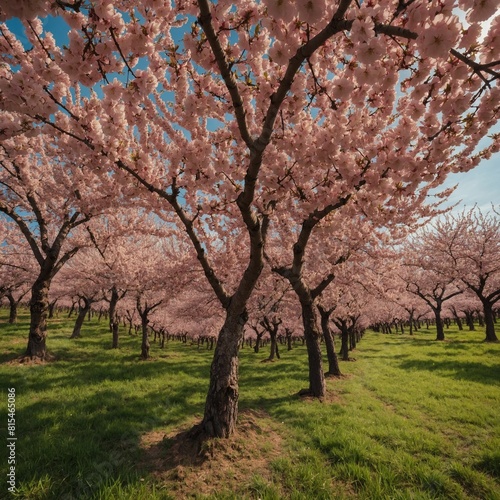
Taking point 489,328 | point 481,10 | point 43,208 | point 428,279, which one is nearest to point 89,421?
point 481,10

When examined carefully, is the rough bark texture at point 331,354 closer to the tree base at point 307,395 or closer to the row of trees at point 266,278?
the row of trees at point 266,278

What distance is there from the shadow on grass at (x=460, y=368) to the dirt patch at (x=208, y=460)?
9654 mm

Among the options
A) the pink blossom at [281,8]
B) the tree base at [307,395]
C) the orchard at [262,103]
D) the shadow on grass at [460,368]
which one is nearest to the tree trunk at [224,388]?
the orchard at [262,103]

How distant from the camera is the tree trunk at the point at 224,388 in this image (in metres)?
5.23

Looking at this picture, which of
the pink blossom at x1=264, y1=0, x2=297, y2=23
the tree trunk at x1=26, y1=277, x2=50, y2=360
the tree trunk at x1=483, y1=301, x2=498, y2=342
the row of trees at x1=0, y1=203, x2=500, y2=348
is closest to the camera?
the pink blossom at x1=264, y1=0, x2=297, y2=23

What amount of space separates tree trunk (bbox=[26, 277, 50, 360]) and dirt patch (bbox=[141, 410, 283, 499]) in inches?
341

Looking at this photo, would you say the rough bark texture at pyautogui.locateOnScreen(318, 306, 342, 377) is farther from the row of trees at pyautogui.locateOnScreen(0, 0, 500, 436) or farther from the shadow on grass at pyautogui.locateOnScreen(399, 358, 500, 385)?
the row of trees at pyautogui.locateOnScreen(0, 0, 500, 436)

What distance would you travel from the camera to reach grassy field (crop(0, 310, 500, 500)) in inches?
159

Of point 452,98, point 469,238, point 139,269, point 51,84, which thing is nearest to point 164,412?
point 51,84

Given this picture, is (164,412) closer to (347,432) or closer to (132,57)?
(347,432)

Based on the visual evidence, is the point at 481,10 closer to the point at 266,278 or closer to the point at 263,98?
the point at 263,98

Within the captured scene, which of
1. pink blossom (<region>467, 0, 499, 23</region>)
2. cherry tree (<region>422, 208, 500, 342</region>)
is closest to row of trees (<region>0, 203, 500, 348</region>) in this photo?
cherry tree (<region>422, 208, 500, 342</region>)

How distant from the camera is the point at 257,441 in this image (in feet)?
17.9

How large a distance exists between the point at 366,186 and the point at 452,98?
1.63 m
